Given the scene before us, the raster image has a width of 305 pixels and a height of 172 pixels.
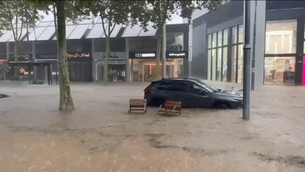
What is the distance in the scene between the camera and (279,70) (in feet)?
82.8

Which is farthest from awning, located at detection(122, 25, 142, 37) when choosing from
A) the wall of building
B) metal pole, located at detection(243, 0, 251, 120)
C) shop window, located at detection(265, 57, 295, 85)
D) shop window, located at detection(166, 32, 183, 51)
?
metal pole, located at detection(243, 0, 251, 120)

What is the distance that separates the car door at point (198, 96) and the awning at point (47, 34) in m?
28.4

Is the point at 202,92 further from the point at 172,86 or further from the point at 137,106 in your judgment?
the point at 137,106

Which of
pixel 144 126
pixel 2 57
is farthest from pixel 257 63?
pixel 2 57

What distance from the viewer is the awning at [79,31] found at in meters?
34.6

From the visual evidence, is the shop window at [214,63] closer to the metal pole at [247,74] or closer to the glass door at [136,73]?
the glass door at [136,73]

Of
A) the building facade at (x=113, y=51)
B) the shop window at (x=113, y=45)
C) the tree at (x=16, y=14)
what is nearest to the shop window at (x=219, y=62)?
the building facade at (x=113, y=51)

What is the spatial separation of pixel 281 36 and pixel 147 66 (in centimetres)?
1498

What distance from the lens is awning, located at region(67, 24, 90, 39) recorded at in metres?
34.6

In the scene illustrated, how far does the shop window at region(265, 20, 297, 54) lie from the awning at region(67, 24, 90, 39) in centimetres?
2175

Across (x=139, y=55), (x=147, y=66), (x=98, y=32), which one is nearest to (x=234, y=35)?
(x=147, y=66)

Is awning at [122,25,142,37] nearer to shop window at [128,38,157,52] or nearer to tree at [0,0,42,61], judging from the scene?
shop window at [128,38,157,52]

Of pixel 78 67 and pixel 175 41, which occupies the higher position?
pixel 175 41

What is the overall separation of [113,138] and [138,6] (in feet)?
52.1
